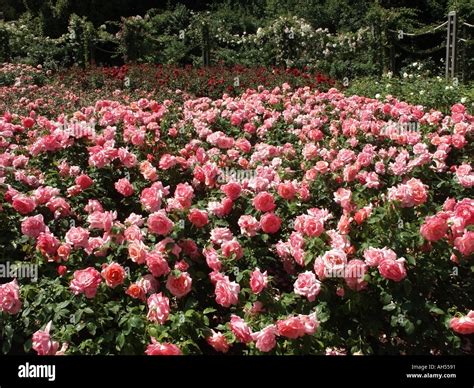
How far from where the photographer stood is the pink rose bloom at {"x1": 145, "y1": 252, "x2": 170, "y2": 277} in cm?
214

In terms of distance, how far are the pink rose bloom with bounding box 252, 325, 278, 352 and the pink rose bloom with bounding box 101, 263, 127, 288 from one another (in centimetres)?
53

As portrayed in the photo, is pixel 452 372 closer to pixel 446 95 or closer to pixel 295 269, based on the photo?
pixel 295 269

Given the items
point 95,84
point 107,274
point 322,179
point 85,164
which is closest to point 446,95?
point 322,179

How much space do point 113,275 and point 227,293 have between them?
1.30 ft

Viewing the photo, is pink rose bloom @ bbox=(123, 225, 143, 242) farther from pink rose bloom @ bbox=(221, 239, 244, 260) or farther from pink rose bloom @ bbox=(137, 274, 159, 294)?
pink rose bloom @ bbox=(221, 239, 244, 260)

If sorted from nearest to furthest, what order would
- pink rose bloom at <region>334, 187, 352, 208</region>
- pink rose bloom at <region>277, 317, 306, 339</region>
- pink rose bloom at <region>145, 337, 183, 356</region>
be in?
pink rose bloom at <region>145, 337, 183, 356</region> → pink rose bloom at <region>277, 317, 306, 339</region> → pink rose bloom at <region>334, 187, 352, 208</region>

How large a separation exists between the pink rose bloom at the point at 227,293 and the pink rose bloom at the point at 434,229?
68 cm

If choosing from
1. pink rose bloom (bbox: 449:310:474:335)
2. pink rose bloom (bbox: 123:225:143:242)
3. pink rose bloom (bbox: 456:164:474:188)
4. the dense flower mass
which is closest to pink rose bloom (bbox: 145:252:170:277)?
the dense flower mass

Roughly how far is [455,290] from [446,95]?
4.77 meters

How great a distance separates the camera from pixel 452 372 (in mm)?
1935

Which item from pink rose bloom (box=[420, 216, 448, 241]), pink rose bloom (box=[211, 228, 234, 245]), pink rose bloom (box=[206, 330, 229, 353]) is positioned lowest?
pink rose bloom (box=[206, 330, 229, 353])

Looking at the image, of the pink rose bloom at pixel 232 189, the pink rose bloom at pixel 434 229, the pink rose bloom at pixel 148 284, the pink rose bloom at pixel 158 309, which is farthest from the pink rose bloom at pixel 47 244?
the pink rose bloom at pixel 434 229

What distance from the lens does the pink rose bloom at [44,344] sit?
1.86 m

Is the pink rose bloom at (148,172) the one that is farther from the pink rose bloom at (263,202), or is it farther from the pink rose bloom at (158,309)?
the pink rose bloom at (158,309)
